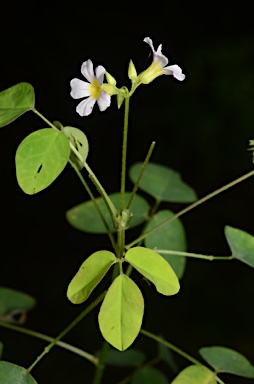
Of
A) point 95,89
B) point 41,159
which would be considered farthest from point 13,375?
point 95,89

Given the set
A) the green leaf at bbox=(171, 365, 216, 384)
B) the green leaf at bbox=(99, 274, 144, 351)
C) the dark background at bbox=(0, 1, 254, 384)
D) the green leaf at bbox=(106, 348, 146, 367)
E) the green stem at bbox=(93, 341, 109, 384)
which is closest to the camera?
the green leaf at bbox=(99, 274, 144, 351)

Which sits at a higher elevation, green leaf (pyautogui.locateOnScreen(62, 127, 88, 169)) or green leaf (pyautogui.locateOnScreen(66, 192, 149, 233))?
green leaf (pyautogui.locateOnScreen(62, 127, 88, 169))

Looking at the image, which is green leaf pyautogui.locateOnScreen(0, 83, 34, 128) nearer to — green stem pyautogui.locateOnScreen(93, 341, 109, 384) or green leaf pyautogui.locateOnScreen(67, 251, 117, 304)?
green leaf pyautogui.locateOnScreen(67, 251, 117, 304)

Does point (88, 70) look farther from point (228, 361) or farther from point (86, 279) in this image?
point (228, 361)

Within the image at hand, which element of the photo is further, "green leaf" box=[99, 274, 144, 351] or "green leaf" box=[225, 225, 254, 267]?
"green leaf" box=[225, 225, 254, 267]

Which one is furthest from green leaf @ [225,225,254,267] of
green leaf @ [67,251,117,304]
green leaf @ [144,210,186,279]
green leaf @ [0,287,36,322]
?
green leaf @ [0,287,36,322]

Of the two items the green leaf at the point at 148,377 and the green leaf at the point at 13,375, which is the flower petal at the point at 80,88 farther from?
the green leaf at the point at 148,377

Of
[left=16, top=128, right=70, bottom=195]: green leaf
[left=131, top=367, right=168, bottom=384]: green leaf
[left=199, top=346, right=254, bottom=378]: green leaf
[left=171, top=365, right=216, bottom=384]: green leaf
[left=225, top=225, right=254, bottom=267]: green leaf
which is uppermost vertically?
[left=16, top=128, right=70, bottom=195]: green leaf
